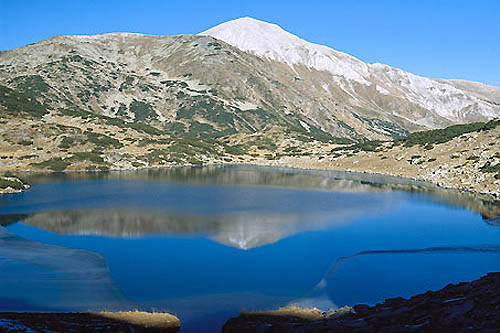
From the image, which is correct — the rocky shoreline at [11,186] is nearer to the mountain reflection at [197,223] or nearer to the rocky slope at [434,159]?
the mountain reflection at [197,223]

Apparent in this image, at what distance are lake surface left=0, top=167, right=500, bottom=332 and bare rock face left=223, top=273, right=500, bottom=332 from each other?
2.47 metres

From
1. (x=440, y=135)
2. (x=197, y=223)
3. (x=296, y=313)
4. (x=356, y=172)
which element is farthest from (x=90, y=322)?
(x=440, y=135)

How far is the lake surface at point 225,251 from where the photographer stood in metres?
25.0

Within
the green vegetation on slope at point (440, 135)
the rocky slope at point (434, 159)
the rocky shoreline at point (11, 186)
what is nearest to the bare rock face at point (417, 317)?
the rocky shoreline at point (11, 186)

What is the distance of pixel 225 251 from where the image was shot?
35.1m

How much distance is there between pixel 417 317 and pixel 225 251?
19242 mm

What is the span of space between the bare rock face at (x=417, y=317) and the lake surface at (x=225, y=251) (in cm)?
247

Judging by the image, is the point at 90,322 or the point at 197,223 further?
the point at 197,223

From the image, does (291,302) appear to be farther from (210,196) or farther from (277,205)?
(210,196)

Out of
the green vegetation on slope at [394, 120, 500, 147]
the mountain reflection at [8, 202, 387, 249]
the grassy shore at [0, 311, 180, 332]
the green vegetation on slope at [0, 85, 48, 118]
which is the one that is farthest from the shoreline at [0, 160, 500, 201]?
the green vegetation on slope at [0, 85, 48, 118]

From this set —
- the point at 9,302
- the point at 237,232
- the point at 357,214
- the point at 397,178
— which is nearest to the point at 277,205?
the point at 357,214

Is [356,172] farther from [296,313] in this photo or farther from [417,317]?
[417,317]

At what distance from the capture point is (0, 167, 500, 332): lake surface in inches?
983

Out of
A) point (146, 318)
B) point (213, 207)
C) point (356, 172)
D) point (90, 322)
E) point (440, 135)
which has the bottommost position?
point (146, 318)
